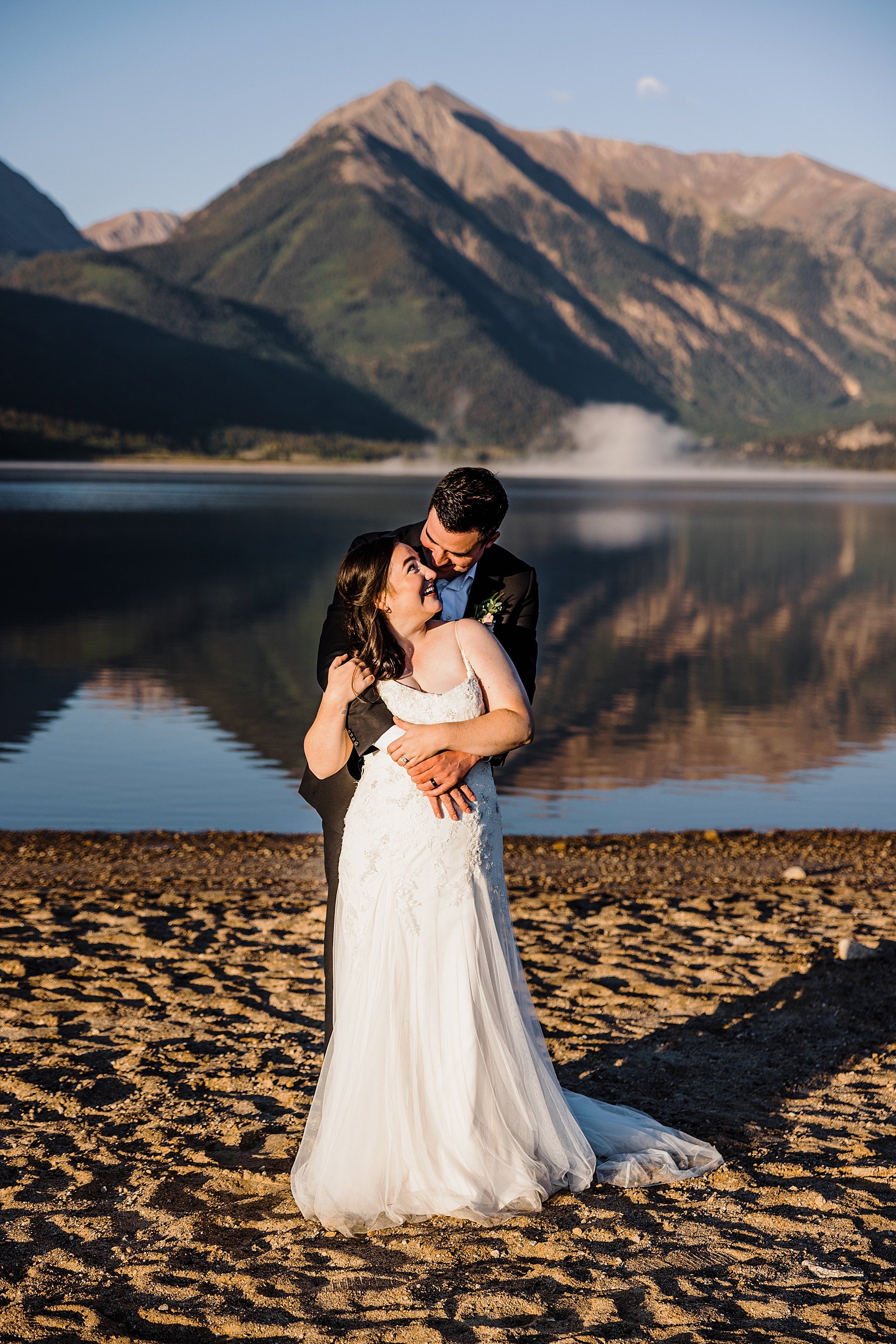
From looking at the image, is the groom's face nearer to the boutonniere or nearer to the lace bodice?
the boutonniere

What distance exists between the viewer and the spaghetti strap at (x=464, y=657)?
4.65 meters

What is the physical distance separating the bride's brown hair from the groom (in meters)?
0.07

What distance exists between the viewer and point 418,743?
4641mm

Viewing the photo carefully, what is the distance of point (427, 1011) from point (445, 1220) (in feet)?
2.53

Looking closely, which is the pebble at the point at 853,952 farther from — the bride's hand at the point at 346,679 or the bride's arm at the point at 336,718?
the bride's hand at the point at 346,679

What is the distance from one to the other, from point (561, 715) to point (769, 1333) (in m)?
18.3

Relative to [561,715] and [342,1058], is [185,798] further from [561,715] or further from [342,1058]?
[342,1058]

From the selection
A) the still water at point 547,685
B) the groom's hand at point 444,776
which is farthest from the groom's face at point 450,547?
the still water at point 547,685

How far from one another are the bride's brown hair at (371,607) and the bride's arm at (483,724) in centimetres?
24

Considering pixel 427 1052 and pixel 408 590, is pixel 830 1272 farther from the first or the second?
pixel 408 590

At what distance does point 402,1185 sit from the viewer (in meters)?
4.86

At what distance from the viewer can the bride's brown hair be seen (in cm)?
446

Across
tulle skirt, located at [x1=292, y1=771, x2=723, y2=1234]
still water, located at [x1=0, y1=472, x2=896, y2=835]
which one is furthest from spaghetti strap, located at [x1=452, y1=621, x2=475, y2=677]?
still water, located at [x1=0, y1=472, x2=896, y2=835]

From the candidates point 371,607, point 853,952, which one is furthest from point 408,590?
point 853,952
